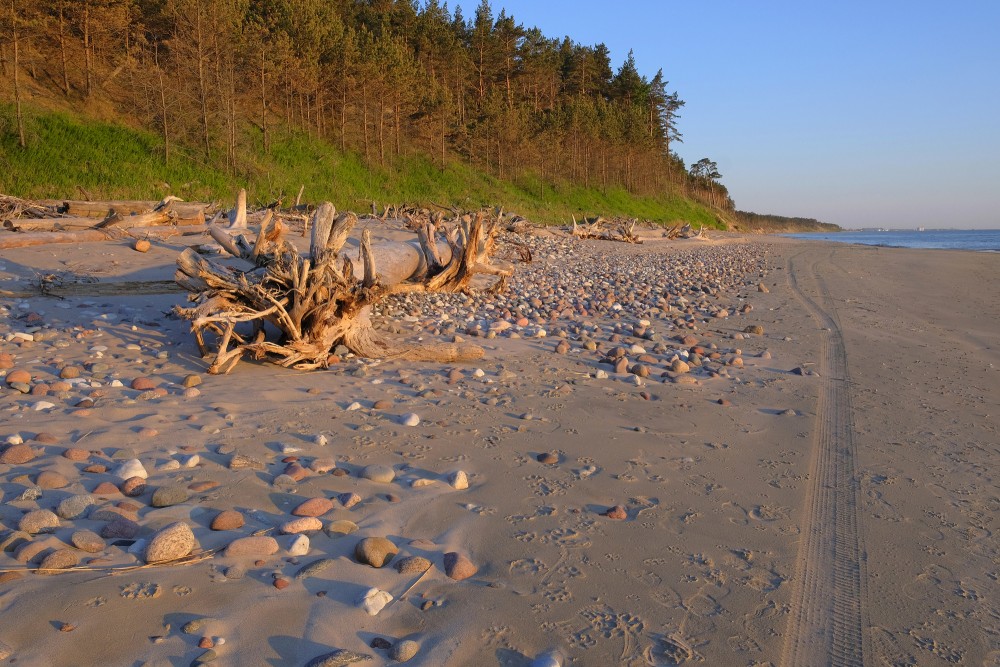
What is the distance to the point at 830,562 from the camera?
105 inches

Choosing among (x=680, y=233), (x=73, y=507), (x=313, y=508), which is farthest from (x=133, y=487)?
(x=680, y=233)

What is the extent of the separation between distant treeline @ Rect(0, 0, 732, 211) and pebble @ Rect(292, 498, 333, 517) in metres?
22.7

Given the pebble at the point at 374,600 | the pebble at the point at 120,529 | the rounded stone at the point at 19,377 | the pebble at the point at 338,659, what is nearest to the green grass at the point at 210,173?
the rounded stone at the point at 19,377

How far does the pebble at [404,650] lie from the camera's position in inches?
77.7

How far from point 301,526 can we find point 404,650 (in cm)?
87

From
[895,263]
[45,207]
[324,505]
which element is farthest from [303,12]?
[324,505]

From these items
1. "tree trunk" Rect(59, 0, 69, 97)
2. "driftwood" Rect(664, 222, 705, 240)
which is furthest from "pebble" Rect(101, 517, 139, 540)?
"driftwood" Rect(664, 222, 705, 240)

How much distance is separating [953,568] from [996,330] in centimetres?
707

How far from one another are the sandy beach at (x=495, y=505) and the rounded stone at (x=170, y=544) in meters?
0.02

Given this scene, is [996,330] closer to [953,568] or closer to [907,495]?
[907,495]

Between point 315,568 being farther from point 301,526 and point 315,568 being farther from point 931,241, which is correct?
point 931,241

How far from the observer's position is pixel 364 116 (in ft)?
102

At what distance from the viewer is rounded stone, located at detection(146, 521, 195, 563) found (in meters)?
2.36

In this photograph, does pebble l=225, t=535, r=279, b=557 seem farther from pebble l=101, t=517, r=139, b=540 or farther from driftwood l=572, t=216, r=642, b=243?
driftwood l=572, t=216, r=642, b=243
